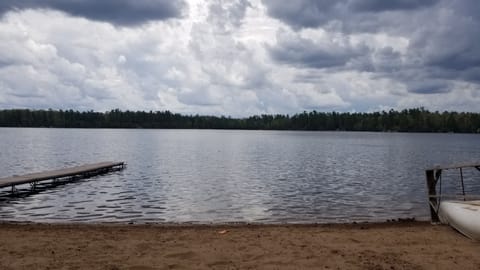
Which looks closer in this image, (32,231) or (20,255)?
(20,255)

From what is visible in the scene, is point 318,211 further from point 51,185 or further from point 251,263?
point 51,185

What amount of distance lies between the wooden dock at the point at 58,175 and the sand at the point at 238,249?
47.2 feet

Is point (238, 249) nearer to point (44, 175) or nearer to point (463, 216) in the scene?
point (463, 216)

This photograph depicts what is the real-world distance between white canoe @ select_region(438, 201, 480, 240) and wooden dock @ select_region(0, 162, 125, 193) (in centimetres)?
2302

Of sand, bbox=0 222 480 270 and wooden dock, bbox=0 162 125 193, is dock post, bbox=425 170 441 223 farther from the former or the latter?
wooden dock, bbox=0 162 125 193

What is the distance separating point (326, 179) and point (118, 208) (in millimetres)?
19205

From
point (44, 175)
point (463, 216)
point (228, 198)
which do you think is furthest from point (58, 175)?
point (463, 216)

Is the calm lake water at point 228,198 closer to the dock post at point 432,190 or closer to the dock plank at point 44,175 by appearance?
the dock plank at point 44,175

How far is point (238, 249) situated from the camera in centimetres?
1135

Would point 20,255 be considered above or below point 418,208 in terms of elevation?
above

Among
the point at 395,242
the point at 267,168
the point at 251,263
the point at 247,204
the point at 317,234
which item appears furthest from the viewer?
the point at 267,168

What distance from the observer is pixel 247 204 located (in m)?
24.3

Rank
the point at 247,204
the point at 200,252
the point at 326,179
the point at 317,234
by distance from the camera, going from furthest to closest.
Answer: the point at 326,179
the point at 247,204
the point at 317,234
the point at 200,252

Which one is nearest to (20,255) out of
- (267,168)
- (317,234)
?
(317,234)
